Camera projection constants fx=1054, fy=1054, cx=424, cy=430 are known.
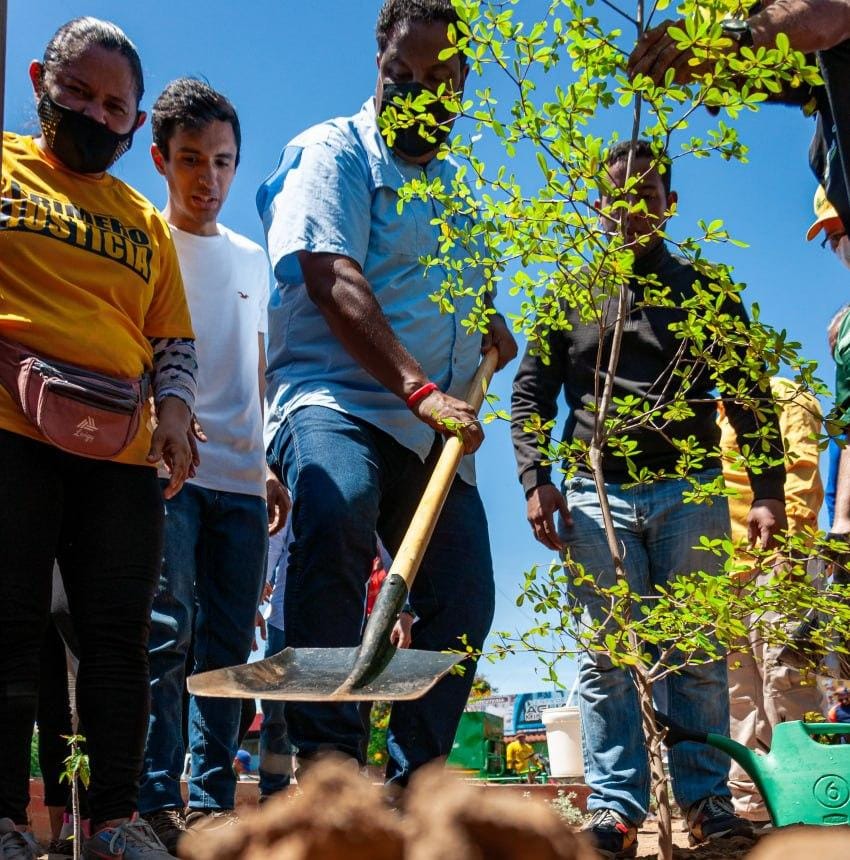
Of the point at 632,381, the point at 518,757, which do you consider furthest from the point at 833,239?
the point at 518,757

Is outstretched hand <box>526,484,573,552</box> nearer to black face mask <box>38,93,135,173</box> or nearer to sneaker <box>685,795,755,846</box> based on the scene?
sneaker <box>685,795,755,846</box>

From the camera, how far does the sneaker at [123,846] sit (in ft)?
7.58

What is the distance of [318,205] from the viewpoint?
2969 millimetres

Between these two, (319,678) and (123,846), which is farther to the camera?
(123,846)

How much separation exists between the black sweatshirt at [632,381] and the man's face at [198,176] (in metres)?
1.33

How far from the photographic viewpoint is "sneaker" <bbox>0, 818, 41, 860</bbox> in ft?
6.95

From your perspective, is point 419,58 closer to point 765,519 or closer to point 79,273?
point 79,273

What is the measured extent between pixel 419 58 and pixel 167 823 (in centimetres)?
233

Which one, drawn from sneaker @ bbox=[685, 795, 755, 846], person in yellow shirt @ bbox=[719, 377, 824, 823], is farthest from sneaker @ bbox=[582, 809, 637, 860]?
person in yellow shirt @ bbox=[719, 377, 824, 823]

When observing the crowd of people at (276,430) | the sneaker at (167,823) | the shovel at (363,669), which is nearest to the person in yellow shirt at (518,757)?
the crowd of people at (276,430)

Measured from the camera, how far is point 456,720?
9.46 ft

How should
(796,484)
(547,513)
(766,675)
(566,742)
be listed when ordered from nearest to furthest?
(547,513), (766,675), (796,484), (566,742)

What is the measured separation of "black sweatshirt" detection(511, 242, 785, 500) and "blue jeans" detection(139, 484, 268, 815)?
1016mm

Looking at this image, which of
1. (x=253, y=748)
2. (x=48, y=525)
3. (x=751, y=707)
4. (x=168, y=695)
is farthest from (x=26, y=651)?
(x=253, y=748)
